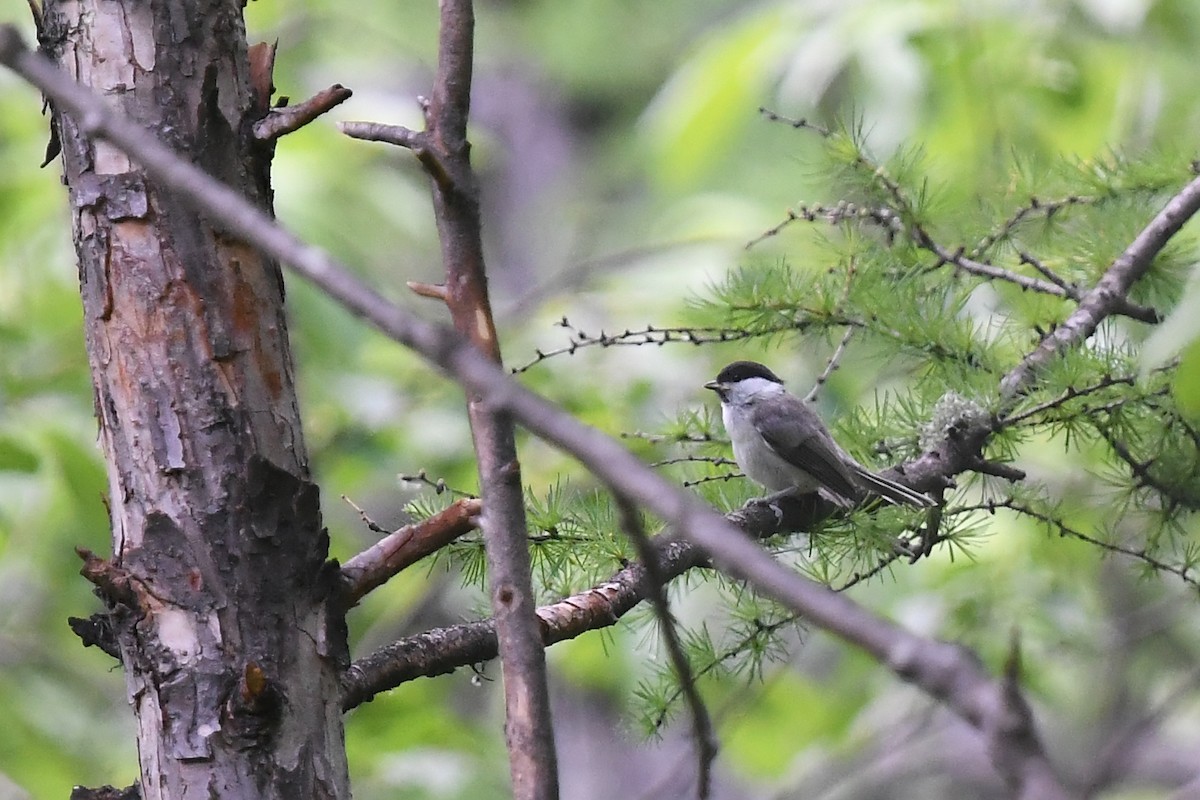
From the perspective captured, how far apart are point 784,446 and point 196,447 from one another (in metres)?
2.08

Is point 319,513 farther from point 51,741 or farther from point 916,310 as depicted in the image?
point 51,741

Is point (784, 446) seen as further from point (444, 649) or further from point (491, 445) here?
point (491, 445)

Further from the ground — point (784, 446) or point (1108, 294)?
point (784, 446)

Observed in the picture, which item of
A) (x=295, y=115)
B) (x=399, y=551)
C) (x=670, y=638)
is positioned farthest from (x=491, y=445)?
(x=295, y=115)

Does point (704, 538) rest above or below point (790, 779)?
below

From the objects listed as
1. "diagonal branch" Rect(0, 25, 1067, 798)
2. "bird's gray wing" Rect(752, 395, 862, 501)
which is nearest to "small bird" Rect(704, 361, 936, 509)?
"bird's gray wing" Rect(752, 395, 862, 501)

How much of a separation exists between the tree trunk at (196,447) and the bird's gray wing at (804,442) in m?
1.46

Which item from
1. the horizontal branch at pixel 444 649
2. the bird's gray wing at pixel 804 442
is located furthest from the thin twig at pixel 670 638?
the bird's gray wing at pixel 804 442

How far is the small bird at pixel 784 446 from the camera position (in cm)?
262

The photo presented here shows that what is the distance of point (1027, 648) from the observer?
3.94m

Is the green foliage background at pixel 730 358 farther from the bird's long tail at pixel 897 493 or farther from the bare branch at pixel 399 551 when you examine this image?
the bare branch at pixel 399 551

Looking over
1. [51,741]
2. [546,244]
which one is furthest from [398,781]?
[546,244]

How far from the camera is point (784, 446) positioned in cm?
349

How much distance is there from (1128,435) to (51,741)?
399cm
